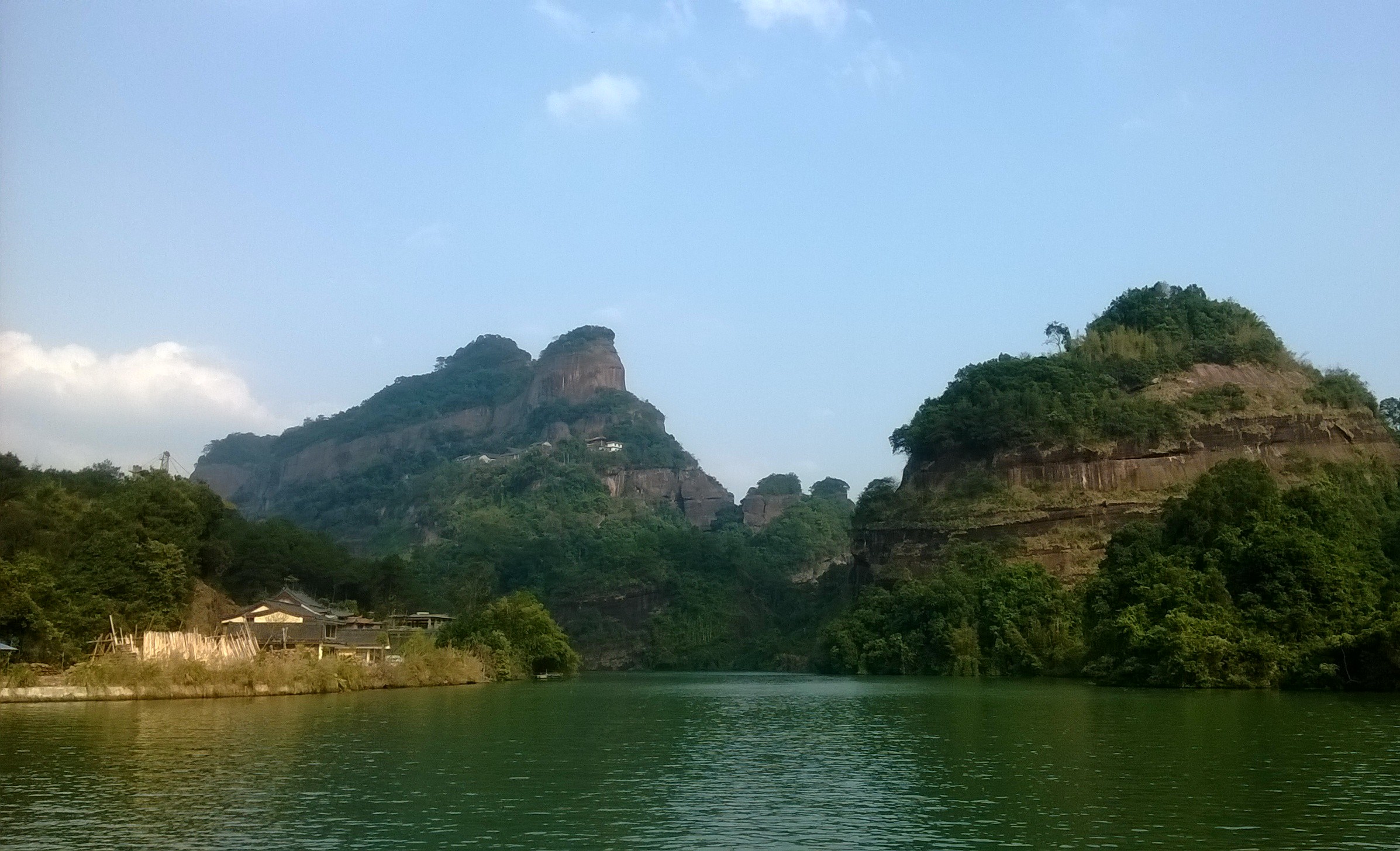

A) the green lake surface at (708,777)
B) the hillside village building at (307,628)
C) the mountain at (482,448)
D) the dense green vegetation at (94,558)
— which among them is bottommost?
the green lake surface at (708,777)

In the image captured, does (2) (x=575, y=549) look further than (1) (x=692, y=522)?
No

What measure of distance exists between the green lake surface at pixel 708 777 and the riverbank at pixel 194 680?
295 cm

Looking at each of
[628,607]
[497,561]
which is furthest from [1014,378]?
[497,561]

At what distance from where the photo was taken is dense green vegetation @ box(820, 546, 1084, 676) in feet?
200

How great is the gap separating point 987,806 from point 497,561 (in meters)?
97.3

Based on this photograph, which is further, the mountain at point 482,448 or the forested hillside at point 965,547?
the mountain at point 482,448

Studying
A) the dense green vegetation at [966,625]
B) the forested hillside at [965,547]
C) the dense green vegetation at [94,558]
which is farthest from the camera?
the dense green vegetation at [966,625]

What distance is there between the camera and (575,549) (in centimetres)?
12012

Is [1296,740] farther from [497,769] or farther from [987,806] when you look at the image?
[497,769]

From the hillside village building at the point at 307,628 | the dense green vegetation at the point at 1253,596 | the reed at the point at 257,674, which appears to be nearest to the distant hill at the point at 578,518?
the hillside village building at the point at 307,628

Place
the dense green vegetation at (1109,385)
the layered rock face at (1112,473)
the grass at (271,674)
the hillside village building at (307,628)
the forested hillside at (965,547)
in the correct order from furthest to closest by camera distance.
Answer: the dense green vegetation at (1109,385) < the layered rock face at (1112,473) < the hillside village building at (307,628) < the forested hillside at (965,547) < the grass at (271,674)

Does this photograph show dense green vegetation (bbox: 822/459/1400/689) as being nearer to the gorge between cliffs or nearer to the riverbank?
the gorge between cliffs

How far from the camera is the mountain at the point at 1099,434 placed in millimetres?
75125

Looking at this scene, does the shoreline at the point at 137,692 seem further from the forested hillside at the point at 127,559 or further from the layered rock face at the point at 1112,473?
the layered rock face at the point at 1112,473
